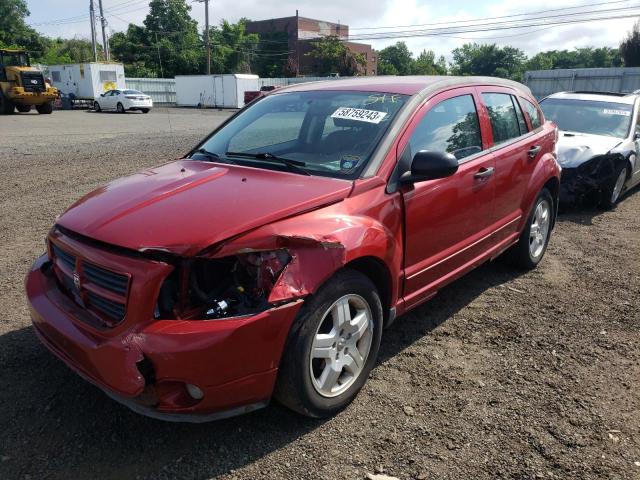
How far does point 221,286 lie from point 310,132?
158 centimetres

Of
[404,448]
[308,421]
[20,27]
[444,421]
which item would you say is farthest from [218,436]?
[20,27]

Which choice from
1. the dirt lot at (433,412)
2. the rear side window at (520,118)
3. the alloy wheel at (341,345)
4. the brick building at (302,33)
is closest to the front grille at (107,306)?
the dirt lot at (433,412)

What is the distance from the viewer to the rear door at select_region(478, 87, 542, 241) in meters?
4.21

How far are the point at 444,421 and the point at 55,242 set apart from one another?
2366 millimetres

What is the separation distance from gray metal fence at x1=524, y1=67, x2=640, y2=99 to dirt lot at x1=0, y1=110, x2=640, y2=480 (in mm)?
23876

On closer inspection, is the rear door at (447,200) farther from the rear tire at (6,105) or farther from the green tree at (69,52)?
the green tree at (69,52)

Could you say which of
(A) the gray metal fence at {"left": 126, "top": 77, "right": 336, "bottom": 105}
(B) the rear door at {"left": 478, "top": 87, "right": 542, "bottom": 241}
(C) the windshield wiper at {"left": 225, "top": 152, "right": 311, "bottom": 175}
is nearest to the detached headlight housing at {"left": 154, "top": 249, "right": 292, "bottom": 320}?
(C) the windshield wiper at {"left": 225, "top": 152, "right": 311, "bottom": 175}

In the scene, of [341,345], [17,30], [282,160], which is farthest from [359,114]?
[17,30]

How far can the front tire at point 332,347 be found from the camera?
2.56m

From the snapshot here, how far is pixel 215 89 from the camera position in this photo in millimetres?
43625

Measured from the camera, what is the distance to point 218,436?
2736 mm

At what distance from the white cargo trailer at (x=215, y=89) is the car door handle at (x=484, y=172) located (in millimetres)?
39816

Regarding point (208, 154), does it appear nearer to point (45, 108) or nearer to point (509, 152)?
point (509, 152)

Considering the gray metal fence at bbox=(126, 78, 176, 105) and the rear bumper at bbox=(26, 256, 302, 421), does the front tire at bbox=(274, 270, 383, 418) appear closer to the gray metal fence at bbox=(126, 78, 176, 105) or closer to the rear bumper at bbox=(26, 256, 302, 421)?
the rear bumper at bbox=(26, 256, 302, 421)
